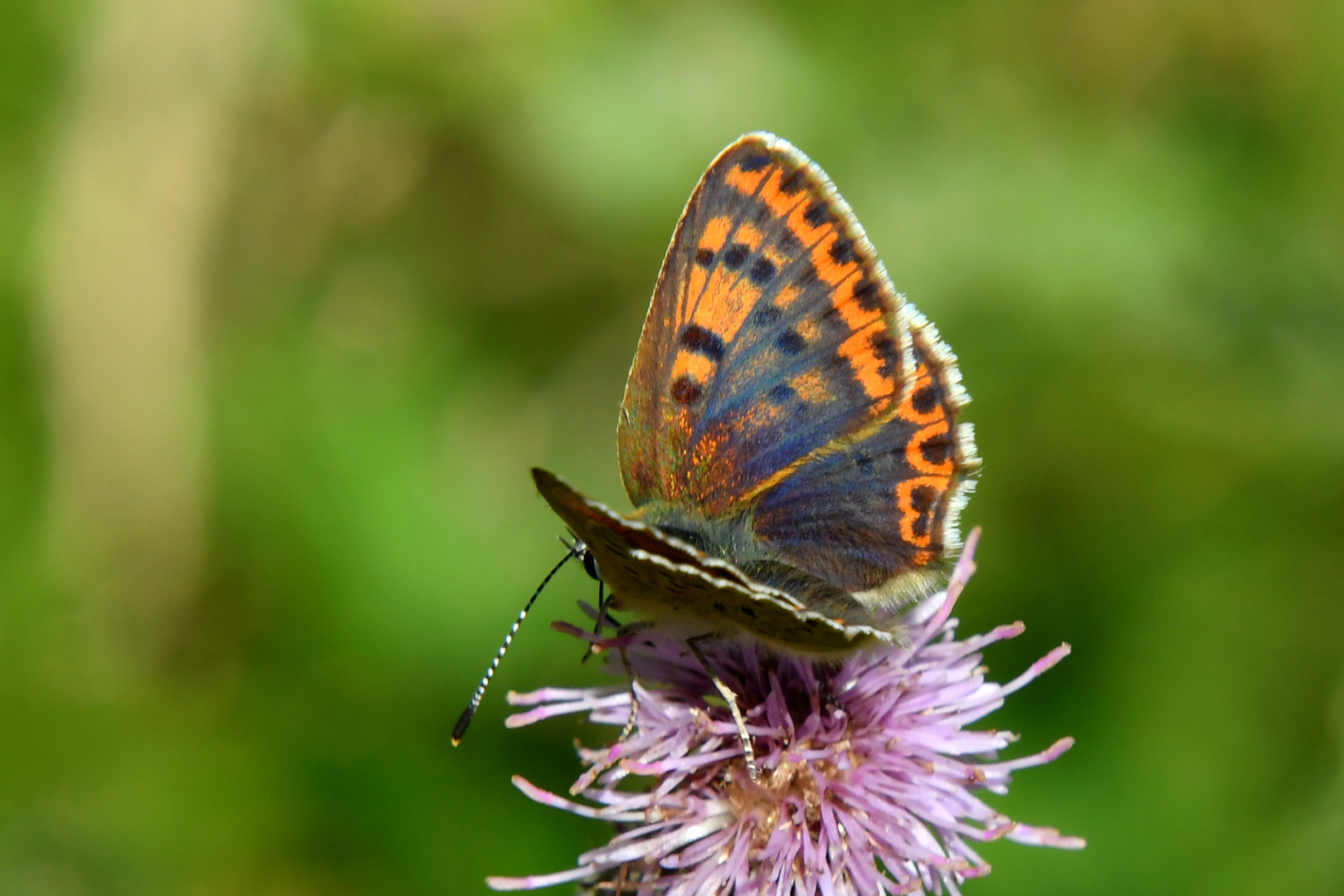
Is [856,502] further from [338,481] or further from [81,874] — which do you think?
[81,874]

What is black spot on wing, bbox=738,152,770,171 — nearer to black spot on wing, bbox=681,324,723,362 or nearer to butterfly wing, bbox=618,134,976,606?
butterfly wing, bbox=618,134,976,606

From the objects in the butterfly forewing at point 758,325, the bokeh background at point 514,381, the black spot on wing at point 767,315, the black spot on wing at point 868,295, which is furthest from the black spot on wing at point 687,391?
the bokeh background at point 514,381

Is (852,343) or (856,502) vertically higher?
(852,343)

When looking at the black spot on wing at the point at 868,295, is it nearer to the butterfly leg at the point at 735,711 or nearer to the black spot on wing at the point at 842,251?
the black spot on wing at the point at 842,251

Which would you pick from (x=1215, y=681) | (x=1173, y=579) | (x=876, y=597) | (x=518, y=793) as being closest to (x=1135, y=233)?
(x=1173, y=579)

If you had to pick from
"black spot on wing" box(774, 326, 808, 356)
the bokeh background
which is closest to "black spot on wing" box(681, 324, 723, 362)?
"black spot on wing" box(774, 326, 808, 356)

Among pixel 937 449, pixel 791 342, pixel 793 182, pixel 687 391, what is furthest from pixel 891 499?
pixel 793 182

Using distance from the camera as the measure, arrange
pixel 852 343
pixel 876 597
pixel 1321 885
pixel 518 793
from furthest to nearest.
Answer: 1. pixel 518 793
2. pixel 1321 885
3. pixel 852 343
4. pixel 876 597

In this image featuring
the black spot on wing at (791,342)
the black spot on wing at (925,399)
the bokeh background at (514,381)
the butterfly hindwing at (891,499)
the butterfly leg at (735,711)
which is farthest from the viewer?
the bokeh background at (514,381)
